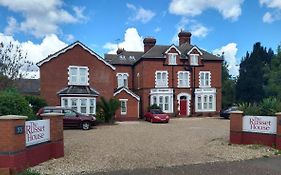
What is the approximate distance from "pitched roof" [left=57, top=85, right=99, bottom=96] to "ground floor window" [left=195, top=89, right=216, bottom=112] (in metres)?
15.1

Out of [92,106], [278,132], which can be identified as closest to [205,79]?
[92,106]

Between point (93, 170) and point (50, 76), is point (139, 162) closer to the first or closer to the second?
point (93, 170)

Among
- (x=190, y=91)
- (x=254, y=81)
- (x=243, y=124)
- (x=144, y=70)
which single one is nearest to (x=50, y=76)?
(x=144, y=70)

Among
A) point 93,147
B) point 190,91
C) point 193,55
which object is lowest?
point 93,147

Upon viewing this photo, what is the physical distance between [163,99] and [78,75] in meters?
12.4

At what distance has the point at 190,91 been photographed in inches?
1690

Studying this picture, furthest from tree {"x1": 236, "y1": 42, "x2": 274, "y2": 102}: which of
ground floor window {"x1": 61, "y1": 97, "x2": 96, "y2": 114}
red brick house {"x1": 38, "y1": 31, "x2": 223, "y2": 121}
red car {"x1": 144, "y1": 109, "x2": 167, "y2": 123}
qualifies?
ground floor window {"x1": 61, "y1": 97, "x2": 96, "y2": 114}

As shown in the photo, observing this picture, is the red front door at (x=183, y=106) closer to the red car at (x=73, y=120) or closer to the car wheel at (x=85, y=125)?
the red car at (x=73, y=120)

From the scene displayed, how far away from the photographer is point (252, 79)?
55.0 meters

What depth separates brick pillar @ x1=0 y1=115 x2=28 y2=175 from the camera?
930cm

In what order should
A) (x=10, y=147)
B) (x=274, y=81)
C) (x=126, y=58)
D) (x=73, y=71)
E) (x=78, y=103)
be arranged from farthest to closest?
(x=274, y=81)
(x=126, y=58)
(x=73, y=71)
(x=78, y=103)
(x=10, y=147)

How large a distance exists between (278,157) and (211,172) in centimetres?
429

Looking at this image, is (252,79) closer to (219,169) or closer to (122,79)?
(122,79)

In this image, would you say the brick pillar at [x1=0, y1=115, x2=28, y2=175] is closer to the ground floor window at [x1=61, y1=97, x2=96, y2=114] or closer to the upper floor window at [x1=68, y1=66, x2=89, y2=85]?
the ground floor window at [x1=61, y1=97, x2=96, y2=114]
